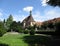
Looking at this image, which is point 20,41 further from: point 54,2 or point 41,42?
point 54,2

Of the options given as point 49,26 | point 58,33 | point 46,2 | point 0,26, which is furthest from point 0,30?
point 49,26

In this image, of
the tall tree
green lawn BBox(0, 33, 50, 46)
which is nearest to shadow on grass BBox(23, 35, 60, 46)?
green lawn BBox(0, 33, 50, 46)

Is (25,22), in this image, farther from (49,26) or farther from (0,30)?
(0,30)

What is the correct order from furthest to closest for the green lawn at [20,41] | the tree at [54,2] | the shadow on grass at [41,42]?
the shadow on grass at [41,42] → the green lawn at [20,41] → the tree at [54,2]

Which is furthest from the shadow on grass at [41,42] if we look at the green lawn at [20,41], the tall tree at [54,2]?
the tall tree at [54,2]

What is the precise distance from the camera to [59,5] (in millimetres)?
18000

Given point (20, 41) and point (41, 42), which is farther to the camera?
point (41, 42)

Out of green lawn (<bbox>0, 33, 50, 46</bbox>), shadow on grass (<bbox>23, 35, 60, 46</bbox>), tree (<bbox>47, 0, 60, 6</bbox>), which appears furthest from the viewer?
shadow on grass (<bbox>23, 35, 60, 46</bbox>)

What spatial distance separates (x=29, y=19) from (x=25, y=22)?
10.1 feet

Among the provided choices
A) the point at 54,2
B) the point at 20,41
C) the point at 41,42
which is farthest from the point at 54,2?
the point at 41,42

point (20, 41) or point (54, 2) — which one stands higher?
point (54, 2)

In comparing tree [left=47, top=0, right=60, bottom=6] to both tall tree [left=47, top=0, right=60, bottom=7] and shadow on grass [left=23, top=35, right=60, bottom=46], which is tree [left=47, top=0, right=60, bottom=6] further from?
shadow on grass [left=23, top=35, right=60, bottom=46]

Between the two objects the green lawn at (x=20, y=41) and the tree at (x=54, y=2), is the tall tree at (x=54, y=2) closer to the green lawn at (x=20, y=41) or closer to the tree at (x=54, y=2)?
the tree at (x=54, y=2)

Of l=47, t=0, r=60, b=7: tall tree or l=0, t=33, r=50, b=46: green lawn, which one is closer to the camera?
l=47, t=0, r=60, b=7: tall tree
